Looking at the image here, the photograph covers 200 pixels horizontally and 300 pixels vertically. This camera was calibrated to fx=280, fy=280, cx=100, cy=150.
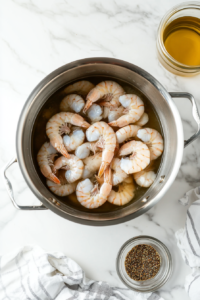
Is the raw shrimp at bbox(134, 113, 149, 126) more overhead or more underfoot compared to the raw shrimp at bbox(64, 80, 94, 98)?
more underfoot

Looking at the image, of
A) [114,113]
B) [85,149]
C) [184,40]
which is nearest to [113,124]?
[114,113]

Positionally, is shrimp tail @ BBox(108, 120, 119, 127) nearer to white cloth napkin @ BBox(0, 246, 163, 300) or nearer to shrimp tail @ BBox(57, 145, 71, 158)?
shrimp tail @ BBox(57, 145, 71, 158)

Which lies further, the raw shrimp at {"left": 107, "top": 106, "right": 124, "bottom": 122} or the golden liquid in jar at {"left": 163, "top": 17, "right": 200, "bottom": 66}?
the golden liquid in jar at {"left": 163, "top": 17, "right": 200, "bottom": 66}

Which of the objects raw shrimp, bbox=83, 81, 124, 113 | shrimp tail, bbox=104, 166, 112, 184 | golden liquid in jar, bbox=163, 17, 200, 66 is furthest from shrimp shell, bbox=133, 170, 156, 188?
golden liquid in jar, bbox=163, 17, 200, 66

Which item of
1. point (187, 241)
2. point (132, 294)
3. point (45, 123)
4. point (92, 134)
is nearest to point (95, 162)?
point (92, 134)

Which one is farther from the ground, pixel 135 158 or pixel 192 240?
pixel 135 158

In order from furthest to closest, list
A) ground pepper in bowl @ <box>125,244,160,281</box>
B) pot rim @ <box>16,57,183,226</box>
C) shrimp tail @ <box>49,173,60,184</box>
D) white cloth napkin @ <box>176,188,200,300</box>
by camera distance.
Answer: ground pepper in bowl @ <box>125,244,160,281</box> → white cloth napkin @ <box>176,188,200,300</box> → shrimp tail @ <box>49,173,60,184</box> → pot rim @ <box>16,57,183,226</box>

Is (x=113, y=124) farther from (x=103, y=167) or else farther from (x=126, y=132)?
(x=103, y=167)

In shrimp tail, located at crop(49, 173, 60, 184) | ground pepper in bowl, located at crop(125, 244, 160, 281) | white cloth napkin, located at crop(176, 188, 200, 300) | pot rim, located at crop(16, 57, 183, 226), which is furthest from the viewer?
ground pepper in bowl, located at crop(125, 244, 160, 281)
